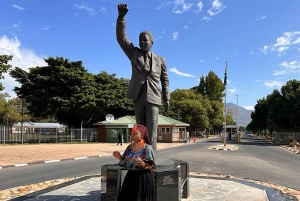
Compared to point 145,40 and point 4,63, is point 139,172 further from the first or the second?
point 4,63

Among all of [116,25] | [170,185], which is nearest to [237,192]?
[170,185]

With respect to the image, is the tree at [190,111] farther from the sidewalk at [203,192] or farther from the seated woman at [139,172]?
the seated woman at [139,172]

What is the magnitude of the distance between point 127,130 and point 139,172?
91.5 ft

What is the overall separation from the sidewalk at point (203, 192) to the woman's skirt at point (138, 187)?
7.32ft

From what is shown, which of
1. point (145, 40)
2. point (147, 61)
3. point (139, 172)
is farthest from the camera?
point (147, 61)

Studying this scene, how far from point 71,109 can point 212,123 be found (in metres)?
37.6

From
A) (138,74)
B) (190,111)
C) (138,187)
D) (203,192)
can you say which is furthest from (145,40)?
(190,111)

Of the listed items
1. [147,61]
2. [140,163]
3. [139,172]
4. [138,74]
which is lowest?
[139,172]

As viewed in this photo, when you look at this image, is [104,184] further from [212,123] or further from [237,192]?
[212,123]

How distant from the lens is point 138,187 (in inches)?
137

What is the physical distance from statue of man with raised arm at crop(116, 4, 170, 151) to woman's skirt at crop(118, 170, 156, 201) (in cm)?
175

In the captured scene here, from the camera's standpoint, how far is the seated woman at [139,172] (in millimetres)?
3461

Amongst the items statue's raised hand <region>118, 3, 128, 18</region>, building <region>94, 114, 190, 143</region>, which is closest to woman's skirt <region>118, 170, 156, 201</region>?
statue's raised hand <region>118, 3, 128, 18</region>

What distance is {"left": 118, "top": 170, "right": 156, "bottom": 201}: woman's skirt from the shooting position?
136 inches
